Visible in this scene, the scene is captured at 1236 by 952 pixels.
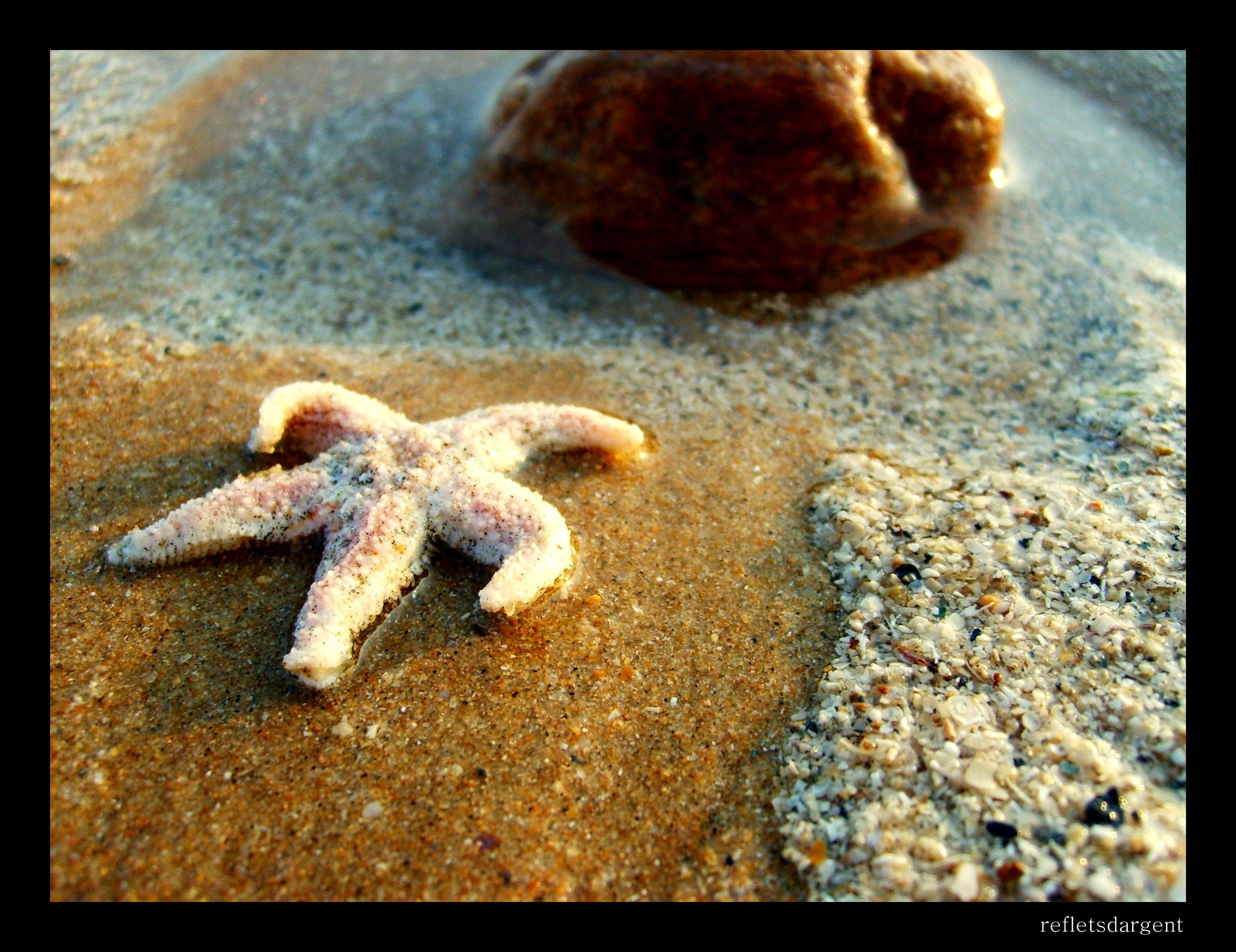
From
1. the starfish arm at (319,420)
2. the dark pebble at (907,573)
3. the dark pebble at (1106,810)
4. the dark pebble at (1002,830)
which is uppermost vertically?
the dark pebble at (1106,810)

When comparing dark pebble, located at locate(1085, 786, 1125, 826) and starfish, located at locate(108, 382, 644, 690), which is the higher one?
dark pebble, located at locate(1085, 786, 1125, 826)

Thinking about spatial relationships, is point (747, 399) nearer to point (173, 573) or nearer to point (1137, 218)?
point (173, 573)

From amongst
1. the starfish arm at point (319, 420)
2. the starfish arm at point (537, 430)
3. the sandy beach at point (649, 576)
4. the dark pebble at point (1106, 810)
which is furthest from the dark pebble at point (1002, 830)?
the starfish arm at point (319, 420)

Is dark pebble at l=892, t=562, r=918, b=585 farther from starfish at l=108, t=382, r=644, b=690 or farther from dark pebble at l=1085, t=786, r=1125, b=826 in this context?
starfish at l=108, t=382, r=644, b=690

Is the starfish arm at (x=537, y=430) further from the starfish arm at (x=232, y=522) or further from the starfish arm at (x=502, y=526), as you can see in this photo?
the starfish arm at (x=232, y=522)

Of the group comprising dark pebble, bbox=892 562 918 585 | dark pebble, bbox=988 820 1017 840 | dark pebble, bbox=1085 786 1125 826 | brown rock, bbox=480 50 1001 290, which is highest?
brown rock, bbox=480 50 1001 290

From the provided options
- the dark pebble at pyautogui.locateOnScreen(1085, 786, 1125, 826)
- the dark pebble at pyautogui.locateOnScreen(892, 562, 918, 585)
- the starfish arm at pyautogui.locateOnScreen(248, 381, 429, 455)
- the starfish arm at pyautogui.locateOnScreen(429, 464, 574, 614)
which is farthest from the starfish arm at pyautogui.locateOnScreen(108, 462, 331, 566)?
the dark pebble at pyautogui.locateOnScreen(1085, 786, 1125, 826)
